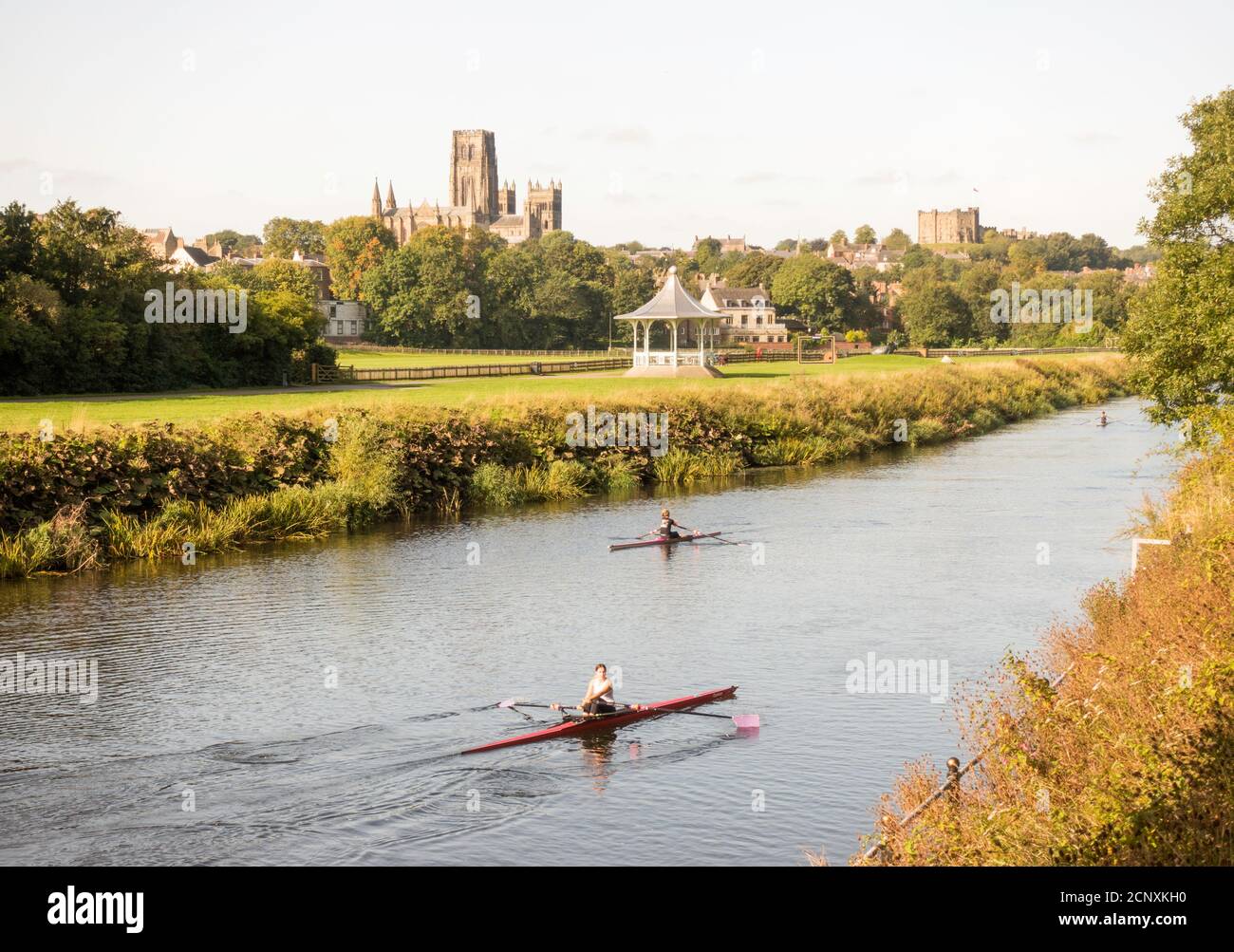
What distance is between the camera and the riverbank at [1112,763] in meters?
11.8

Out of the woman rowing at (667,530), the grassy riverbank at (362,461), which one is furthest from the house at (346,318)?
the woman rowing at (667,530)

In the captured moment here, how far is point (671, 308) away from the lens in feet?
303

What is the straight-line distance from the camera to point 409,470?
44.1m

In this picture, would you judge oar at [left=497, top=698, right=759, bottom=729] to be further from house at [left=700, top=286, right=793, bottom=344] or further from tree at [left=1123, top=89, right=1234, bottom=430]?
house at [left=700, top=286, right=793, bottom=344]

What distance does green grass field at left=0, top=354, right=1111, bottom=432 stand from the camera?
158 feet

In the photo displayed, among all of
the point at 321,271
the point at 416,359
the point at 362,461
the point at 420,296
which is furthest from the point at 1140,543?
the point at 321,271

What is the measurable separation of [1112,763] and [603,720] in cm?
887

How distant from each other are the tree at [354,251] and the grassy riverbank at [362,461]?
105 metres

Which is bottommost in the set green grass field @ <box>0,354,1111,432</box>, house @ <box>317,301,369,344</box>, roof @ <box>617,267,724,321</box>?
green grass field @ <box>0,354,1111,432</box>

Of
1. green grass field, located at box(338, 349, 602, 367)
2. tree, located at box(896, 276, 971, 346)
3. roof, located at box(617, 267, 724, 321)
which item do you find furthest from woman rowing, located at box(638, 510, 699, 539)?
tree, located at box(896, 276, 971, 346)

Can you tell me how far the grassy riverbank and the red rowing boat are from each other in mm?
17754
